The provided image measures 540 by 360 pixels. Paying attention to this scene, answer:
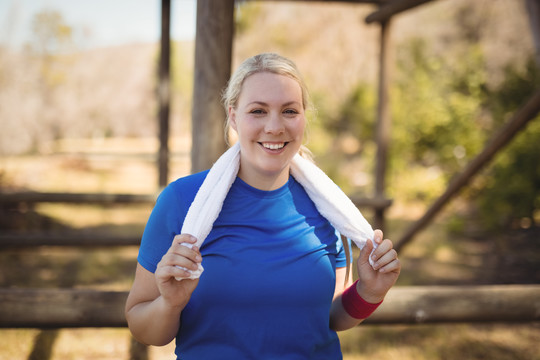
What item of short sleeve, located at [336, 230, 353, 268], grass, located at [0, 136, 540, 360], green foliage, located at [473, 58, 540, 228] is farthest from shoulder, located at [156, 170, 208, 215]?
green foliage, located at [473, 58, 540, 228]

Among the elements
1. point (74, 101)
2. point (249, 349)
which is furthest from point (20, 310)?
point (74, 101)

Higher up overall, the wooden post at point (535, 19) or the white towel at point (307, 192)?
the wooden post at point (535, 19)

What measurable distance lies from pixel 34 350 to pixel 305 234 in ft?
9.33

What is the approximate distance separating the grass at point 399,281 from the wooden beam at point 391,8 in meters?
2.97

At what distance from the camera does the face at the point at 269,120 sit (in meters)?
1.31

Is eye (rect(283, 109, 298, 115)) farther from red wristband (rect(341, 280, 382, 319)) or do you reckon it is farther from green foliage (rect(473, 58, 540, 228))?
green foliage (rect(473, 58, 540, 228))

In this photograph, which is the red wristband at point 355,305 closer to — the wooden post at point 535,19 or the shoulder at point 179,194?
the shoulder at point 179,194

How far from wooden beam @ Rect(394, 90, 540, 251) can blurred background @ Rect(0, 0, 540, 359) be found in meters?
0.98

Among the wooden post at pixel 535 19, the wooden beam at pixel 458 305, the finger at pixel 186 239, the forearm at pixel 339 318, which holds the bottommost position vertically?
the wooden beam at pixel 458 305

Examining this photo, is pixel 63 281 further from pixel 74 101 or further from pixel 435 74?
pixel 74 101

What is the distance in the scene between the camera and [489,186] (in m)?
5.81

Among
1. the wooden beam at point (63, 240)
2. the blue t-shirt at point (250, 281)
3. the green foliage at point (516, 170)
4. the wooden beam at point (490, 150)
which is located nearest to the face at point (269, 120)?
the blue t-shirt at point (250, 281)

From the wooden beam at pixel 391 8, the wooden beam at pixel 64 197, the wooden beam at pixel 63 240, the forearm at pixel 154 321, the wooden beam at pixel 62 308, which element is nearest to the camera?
the forearm at pixel 154 321

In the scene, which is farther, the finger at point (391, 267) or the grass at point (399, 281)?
the grass at point (399, 281)
